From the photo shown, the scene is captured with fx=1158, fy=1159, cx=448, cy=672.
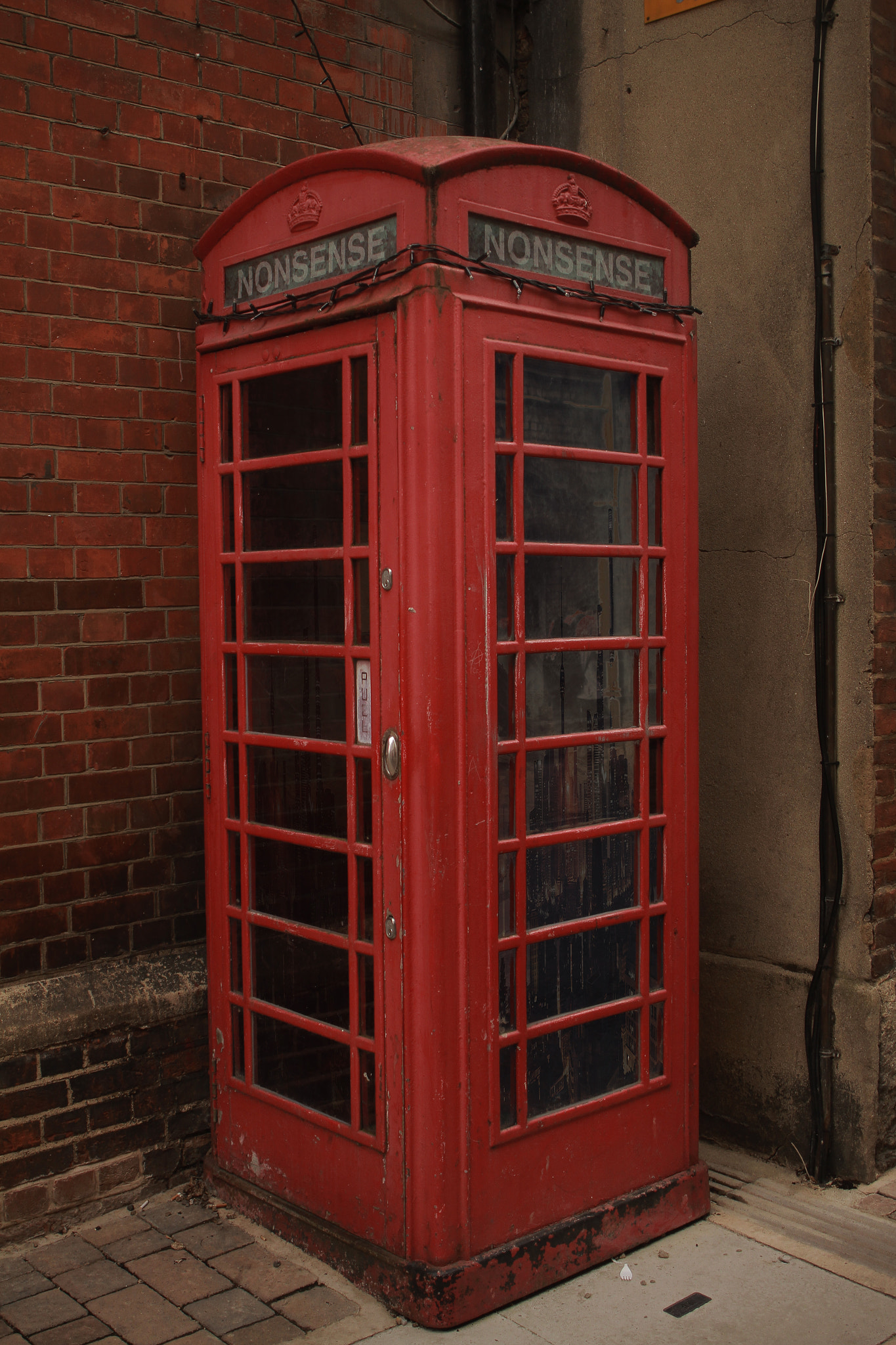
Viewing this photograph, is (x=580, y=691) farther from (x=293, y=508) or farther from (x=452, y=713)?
(x=293, y=508)

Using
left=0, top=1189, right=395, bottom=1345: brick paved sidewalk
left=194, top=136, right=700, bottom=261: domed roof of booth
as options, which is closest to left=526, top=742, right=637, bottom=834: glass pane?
left=0, top=1189, right=395, bottom=1345: brick paved sidewalk

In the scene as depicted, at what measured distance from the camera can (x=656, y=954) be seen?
358 centimetres

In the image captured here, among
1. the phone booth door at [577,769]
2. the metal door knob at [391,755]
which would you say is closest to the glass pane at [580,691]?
the phone booth door at [577,769]

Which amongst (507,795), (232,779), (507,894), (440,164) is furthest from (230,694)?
(440,164)

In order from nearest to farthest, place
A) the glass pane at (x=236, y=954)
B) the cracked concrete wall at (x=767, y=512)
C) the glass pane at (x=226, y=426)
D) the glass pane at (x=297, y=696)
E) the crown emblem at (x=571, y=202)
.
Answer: the crown emblem at (x=571, y=202) < the glass pane at (x=297, y=696) < the glass pane at (x=226, y=426) < the glass pane at (x=236, y=954) < the cracked concrete wall at (x=767, y=512)

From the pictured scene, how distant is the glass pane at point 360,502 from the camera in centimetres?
318

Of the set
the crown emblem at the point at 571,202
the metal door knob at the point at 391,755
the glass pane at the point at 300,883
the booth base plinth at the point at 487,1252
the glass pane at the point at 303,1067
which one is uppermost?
the crown emblem at the point at 571,202

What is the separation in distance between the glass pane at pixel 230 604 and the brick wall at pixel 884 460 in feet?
6.86

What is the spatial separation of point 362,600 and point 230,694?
679 mm

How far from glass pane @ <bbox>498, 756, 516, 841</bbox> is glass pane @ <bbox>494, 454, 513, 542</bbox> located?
0.62 m

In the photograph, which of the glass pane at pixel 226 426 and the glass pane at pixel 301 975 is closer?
the glass pane at pixel 301 975

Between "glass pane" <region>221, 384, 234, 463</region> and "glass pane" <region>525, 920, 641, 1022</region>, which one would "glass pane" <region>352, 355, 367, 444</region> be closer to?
"glass pane" <region>221, 384, 234, 463</region>

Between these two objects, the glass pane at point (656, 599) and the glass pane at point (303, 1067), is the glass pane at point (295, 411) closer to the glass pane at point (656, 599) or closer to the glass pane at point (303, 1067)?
the glass pane at point (656, 599)

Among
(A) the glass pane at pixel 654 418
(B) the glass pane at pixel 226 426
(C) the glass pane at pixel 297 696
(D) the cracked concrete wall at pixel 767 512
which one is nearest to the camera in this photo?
(C) the glass pane at pixel 297 696
